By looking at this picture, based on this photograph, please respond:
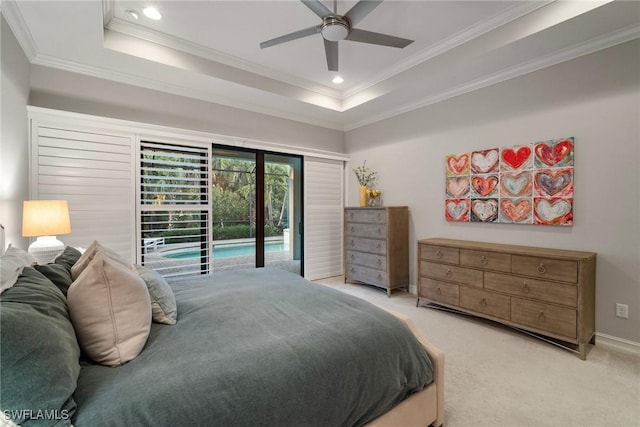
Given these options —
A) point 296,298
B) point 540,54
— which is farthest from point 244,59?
point 540,54

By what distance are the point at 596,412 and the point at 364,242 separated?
290 centimetres

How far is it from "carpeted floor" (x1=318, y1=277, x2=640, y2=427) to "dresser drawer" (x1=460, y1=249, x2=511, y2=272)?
0.65 m

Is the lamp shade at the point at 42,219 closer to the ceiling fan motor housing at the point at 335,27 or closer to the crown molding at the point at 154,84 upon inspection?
the crown molding at the point at 154,84

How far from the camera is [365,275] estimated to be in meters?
4.36

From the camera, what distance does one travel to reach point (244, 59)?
11.2 feet

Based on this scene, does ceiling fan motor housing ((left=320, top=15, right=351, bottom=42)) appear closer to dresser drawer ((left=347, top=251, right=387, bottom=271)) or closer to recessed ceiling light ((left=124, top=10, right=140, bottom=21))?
recessed ceiling light ((left=124, top=10, right=140, bottom=21))

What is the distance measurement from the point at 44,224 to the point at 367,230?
357cm

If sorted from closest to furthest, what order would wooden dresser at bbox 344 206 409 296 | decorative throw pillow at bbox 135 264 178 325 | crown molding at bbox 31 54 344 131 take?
decorative throw pillow at bbox 135 264 178 325
crown molding at bbox 31 54 344 131
wooden dresser at bbox 344 206 409 296

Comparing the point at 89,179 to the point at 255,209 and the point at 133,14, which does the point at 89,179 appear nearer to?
the point at 133,14

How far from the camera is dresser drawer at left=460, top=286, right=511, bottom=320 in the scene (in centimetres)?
282

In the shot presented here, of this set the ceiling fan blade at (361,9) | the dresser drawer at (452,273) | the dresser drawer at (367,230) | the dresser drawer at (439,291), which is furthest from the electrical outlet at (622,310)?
the ceiling fan blade at (361,9)

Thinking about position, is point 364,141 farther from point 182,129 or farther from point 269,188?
Answer: point 182,129

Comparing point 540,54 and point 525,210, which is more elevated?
point 540,54

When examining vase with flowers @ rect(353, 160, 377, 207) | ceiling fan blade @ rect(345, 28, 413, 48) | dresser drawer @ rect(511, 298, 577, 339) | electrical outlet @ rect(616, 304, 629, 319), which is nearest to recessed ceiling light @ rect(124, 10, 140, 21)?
ceiling fan blade @ rect(345, 28, 413, 48)
